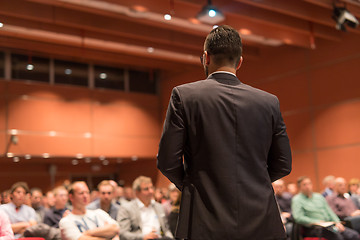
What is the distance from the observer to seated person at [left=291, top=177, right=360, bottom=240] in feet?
18.5

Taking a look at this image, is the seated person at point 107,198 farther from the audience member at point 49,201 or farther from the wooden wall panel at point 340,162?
the wooden wall panel at point 340,162

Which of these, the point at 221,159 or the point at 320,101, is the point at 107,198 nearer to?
the point at 221,159

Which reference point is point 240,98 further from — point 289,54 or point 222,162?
point 289,54

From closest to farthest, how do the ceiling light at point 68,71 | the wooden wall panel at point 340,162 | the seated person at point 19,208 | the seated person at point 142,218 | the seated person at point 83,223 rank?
→ the seated person at point 83,223
the seated person at point 142,218
the seated person at point 19,208
the wooden wall panel at point 340,162
the ceiling light at point 68,71

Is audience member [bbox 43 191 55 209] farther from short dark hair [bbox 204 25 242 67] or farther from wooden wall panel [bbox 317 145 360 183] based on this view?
short dark hair [bbox 204 25 242 67]

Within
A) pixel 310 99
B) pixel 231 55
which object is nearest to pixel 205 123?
pixel 231 55

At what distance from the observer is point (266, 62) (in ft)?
37.6

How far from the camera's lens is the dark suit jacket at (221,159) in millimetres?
1443

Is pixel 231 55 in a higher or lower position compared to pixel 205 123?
higher

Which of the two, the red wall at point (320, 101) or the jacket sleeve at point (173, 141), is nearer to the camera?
A: the jacket sleeve at point (173, 141)

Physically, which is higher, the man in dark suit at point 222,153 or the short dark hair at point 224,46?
the short dark hair at point 224,46

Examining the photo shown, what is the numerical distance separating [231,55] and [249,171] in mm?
422

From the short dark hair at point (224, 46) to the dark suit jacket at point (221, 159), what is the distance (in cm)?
7

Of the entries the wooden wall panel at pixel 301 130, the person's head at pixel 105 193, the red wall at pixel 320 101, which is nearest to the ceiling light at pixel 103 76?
the red wall at pixel 320 101
